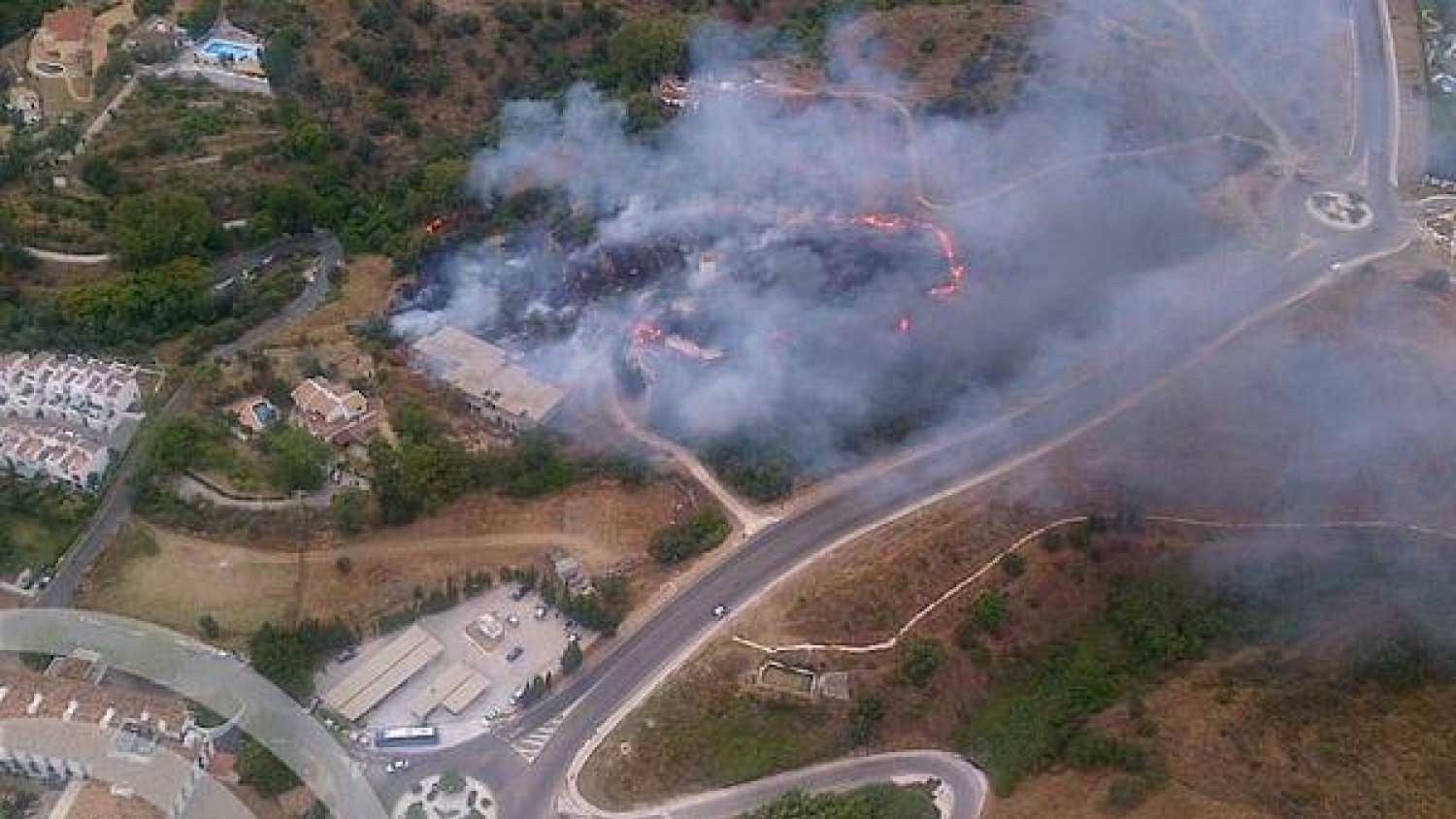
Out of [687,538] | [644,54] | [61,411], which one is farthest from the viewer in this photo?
[644,54]

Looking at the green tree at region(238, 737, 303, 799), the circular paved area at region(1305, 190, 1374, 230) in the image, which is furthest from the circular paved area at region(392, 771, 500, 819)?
the circular paved area at region(1305, 190, 1374, 230)

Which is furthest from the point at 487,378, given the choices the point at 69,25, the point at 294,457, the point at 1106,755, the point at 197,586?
the point at 69,25

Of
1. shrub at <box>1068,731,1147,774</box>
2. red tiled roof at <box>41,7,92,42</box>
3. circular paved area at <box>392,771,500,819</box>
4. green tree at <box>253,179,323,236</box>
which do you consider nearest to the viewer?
circular paved area at <box>392,771,500,819</box>

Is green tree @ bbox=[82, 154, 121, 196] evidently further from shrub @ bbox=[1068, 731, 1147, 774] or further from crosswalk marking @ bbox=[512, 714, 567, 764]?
shrub @ bbox=[1068, 731, 1147, 774]

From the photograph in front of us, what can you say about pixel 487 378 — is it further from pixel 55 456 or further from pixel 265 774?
pixel 265 774

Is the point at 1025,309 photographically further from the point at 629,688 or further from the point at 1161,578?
the point at 629,688

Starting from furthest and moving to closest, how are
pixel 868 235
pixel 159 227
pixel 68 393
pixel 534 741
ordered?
1. pixel 159 227
2. pixel 868 235
3. pixel 68 393
4. pixel 534 741

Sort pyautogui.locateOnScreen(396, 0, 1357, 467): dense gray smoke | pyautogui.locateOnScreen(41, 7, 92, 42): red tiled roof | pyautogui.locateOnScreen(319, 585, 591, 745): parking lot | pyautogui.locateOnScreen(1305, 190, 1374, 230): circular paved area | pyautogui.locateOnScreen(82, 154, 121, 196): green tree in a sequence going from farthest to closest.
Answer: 1. pyautogui.locateOnScreen(41, 7, 92, 42): red tiled roof
2. pyautogui.locateOnScreen(82, 154, 121, 196): green tree
3. pyautogui.locateOnScreen(1305, 190, 1374, 230): circular paved area
4. pyautogui.locateOnScreen(396, 0, 1357, 467): dense gray smoke
5. pyautogui.locateOnScreen(319, 585, 591, 745): parking lot

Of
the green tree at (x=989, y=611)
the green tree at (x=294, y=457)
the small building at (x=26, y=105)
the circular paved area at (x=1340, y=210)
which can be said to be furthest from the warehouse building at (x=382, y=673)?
the circular paved area at (x=1340, y=210)
